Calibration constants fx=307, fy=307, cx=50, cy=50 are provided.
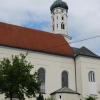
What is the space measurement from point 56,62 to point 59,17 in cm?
1432

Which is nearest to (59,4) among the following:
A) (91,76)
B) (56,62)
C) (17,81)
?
(56,62)

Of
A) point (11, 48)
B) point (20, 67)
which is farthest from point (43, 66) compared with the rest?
point (20, 67)

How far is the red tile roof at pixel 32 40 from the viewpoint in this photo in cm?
4138

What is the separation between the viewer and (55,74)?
42.2 meters

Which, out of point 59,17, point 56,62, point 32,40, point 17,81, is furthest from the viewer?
point 59,17

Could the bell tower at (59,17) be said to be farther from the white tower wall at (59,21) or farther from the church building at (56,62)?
the church building at (56,62)

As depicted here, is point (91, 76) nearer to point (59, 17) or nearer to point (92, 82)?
point (92, 82)

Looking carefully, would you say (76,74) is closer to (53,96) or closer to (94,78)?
(94,78)

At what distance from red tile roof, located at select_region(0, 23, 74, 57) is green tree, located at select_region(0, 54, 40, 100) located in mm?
9250

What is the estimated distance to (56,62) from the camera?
42844 mm

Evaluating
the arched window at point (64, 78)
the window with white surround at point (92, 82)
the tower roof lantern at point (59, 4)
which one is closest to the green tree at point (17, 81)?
the arched window at point (64, 78)

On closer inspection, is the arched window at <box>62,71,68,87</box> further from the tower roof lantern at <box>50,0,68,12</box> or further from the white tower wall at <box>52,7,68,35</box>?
the tower roof lantern at <box>50,0,68,12</box>

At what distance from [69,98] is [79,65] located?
5.84 metres

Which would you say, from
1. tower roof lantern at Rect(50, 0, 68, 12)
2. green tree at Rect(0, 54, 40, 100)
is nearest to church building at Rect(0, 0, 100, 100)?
green tree at Rect(0, 54, 40, 100)
